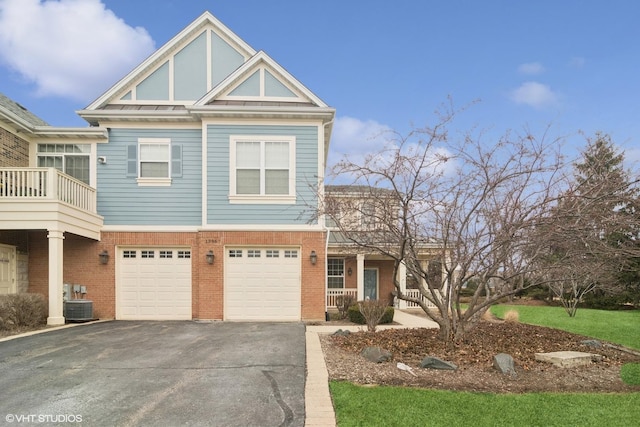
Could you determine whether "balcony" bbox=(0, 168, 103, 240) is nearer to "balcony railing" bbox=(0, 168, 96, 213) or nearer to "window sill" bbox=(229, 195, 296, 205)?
"balcony railing" bbox=(0, 168, 96, 213)

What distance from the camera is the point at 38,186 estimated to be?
38.4 feet

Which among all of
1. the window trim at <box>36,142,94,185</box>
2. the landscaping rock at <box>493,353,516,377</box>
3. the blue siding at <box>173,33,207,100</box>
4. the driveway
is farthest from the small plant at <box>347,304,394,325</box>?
the window trim at <box>36,142,94,185</box>

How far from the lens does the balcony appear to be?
37.5 ft

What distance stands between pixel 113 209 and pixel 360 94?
28.6 ft

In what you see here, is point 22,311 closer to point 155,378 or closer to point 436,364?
point 155,378

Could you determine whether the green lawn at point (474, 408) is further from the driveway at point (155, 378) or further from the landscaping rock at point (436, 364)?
the landscaping rock at point (436, 364)

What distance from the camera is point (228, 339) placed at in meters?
9.27

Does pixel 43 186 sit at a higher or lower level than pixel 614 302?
higher

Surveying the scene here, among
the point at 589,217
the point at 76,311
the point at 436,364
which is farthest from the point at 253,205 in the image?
the point at 589,217

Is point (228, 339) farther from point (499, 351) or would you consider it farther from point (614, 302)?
point (614, 302)

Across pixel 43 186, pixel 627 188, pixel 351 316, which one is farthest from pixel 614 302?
pixel 43 186

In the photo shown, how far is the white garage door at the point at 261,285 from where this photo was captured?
42.2 feet

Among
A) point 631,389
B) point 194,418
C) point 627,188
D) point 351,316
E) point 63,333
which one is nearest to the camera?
point 194,418

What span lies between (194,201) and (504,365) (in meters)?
9.94
